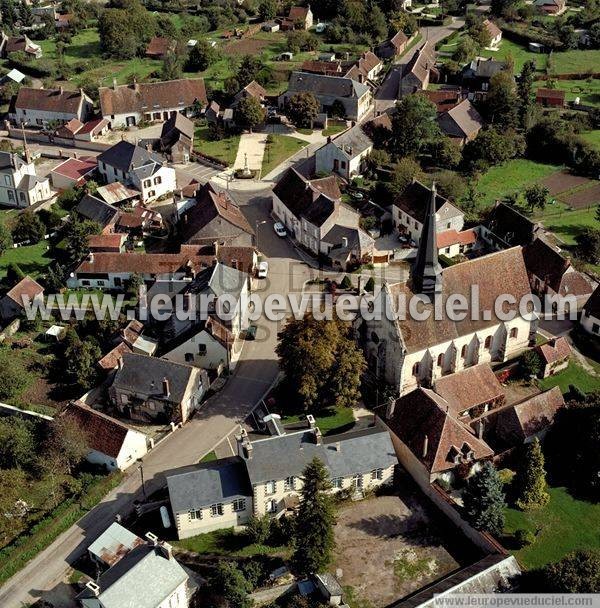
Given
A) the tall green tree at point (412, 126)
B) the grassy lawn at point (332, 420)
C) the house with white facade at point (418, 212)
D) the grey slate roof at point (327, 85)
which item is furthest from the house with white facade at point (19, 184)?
the grassy lawn at point (332, 420)

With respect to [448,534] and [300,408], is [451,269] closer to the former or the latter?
[300,408]

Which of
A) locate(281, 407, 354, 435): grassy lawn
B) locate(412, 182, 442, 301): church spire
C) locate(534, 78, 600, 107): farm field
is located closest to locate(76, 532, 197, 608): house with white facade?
locate(281, 407, 354, 435): grassy lawn

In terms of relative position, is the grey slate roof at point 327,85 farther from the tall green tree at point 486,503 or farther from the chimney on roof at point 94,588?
the chimney on roof at point 94,588

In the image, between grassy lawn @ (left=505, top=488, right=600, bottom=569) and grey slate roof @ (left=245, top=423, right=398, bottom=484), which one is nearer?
grassy lawn @ (left=505, top=488, right=600, bottom=569)

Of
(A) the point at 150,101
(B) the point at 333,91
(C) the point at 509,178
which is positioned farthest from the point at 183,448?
(B) the point at 333,91

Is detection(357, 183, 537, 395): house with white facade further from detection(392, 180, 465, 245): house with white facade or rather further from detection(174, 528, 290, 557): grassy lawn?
detection(392, 180, 465, 245): house with white facade

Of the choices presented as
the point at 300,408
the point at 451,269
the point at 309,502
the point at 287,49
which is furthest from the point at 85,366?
the point at 287,49

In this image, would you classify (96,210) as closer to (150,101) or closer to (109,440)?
(150,101)
